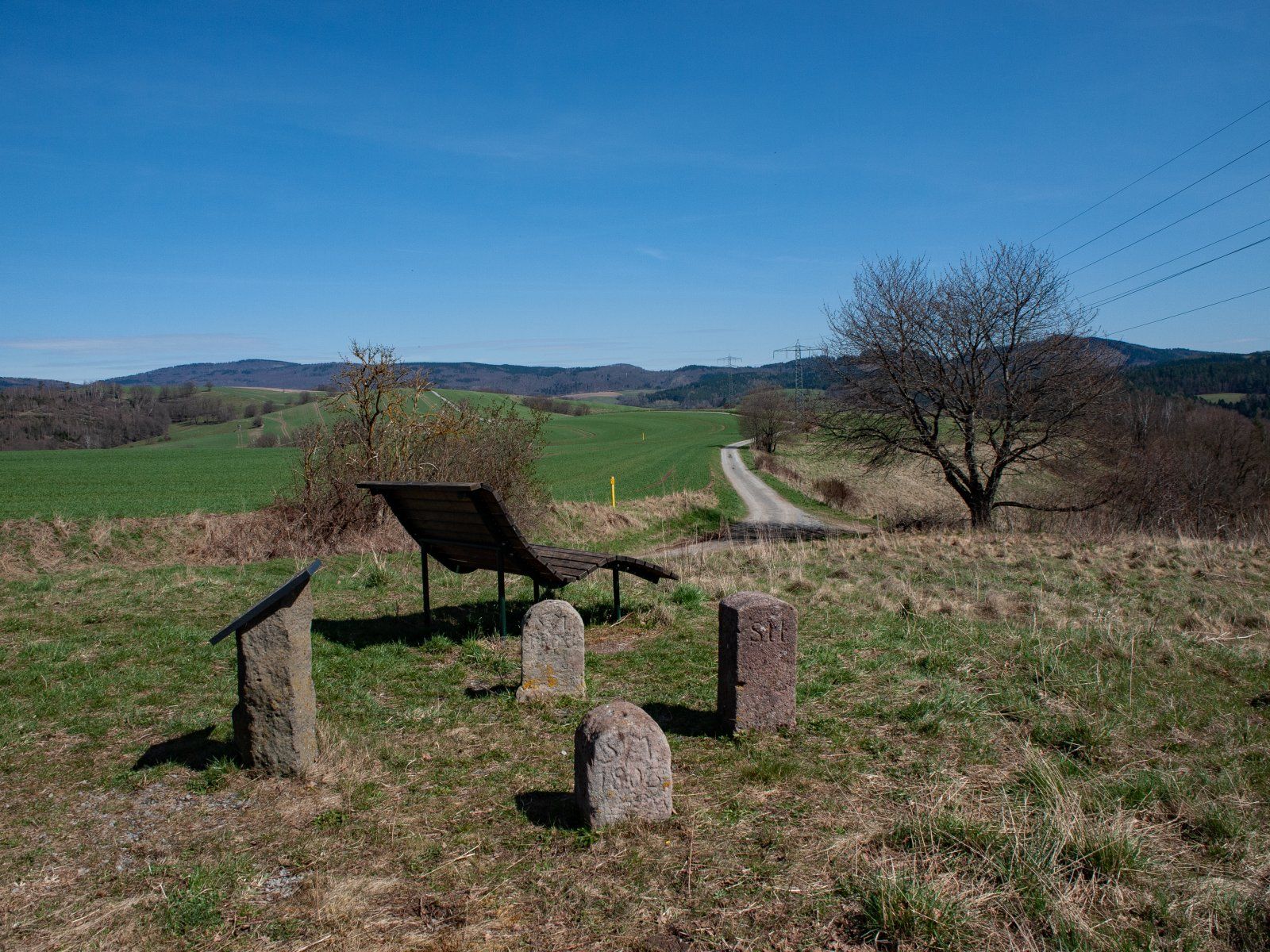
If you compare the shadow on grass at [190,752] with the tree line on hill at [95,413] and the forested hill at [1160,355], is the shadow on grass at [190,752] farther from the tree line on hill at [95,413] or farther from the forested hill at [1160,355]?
the forested hill at [1160,355]

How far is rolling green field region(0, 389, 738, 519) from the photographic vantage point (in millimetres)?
21500

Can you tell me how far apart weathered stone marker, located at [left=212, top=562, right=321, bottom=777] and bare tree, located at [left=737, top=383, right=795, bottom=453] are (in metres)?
56.2

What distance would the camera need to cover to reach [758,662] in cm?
509

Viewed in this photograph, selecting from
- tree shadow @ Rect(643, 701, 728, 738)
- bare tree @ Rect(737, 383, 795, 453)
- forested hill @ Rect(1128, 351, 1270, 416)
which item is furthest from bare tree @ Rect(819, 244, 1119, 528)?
forested hill @ Rect(1128, 351, 1270, 416)

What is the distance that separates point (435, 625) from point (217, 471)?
98.0 feet

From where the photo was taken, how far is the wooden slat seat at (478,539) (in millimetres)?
6738

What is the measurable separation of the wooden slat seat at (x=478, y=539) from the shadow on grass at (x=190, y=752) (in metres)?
2.43

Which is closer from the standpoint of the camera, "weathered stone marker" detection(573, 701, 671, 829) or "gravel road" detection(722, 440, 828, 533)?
"weathered stone marker" detection(573, 701, 671, 829)

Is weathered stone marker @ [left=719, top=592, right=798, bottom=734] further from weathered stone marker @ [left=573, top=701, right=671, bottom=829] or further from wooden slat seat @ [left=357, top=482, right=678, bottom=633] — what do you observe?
wooden slat seat @ [left=357, top=482, right=678, bottom=633]

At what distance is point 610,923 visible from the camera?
3166 mm

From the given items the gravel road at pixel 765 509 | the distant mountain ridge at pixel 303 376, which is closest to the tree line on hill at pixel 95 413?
the gravel road at pixel 765 509

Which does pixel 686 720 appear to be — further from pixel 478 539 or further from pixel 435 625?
pixel 435 625

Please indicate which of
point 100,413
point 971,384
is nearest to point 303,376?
point 100,413

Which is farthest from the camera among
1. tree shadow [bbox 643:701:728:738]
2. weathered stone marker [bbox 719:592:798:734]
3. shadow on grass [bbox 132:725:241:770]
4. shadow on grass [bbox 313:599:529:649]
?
shadow on grass [bbox 313:599:529:649]
